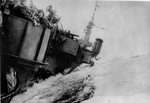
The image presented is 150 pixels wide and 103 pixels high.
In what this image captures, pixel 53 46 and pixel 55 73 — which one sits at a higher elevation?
pixel 53 46

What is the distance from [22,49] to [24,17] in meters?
0.51

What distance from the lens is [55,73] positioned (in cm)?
492

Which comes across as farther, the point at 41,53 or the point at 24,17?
the point at 41,53

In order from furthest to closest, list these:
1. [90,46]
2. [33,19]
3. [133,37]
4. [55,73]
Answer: [90,46]
[55,73]
[33,19]
[133,37]

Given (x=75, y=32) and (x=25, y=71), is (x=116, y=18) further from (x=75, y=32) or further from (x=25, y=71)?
(x=25, y=71)

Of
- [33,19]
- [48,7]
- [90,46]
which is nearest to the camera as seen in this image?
[33,19]

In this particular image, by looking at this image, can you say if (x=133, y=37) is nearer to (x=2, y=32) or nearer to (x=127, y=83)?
(x=127, y=83)

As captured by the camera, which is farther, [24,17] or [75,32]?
[75,32]

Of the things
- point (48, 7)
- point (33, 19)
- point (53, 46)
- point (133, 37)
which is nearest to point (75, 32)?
point (53, 46)

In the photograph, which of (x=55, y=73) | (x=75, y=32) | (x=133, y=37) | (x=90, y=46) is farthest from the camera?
(x=90, y=46)

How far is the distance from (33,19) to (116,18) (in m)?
1.34

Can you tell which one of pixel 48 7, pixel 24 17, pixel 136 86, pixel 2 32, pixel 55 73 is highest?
pixel 48 7

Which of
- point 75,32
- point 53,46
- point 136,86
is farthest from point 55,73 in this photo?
point 136,86

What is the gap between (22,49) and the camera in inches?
132
